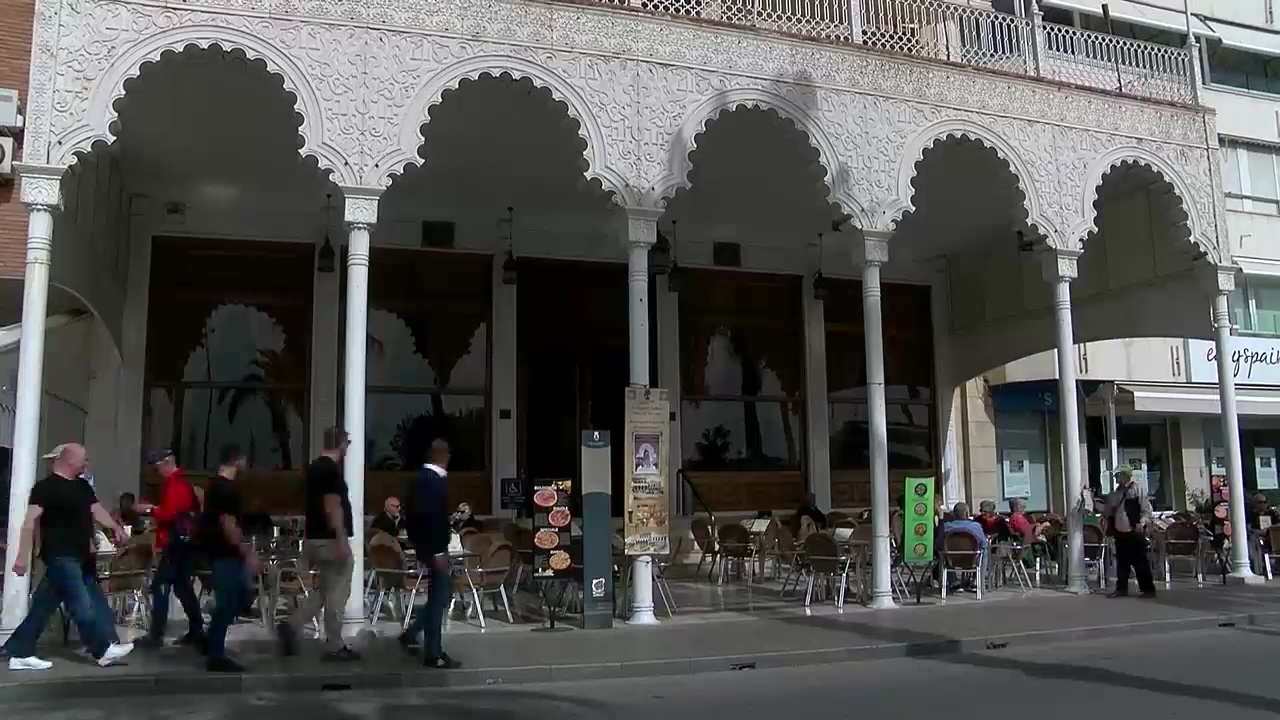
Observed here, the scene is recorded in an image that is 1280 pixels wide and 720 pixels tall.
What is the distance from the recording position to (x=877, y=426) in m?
11.4

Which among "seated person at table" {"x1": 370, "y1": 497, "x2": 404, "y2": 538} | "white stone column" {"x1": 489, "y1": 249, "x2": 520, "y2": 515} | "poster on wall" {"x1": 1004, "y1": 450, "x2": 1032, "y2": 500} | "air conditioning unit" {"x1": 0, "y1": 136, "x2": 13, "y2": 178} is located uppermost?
"air conditioning unit" {"x1": 0, "y1": 136, "x2": 13, "y2": 178}

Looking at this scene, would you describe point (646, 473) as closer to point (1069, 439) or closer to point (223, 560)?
point (223, 560)

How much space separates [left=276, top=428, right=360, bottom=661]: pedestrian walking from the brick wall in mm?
4812

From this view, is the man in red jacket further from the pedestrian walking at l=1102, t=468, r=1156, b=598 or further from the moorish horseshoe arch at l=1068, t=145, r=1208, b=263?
A: the moorish horseshoe arch at l=1068, t=145, r=1208, b=263

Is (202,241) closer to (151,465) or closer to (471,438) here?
(151,465)

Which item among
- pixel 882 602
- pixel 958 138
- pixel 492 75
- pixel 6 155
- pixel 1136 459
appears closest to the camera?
pixel 6 155

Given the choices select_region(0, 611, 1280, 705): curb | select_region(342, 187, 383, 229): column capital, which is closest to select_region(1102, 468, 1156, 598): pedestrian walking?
select_region(0, 611, 1280, 705): curb

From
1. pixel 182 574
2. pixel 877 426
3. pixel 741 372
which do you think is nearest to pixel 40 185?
pixel 182 574

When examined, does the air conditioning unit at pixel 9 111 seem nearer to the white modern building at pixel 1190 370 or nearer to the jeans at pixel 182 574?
the jeans at pixel 182 574

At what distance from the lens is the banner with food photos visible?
1009cm

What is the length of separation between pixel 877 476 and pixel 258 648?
6647 millimetres

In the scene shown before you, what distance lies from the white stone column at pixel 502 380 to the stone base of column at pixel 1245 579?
10.0 m

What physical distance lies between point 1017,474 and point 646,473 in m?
12.3

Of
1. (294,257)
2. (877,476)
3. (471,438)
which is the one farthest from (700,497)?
(294,257)
